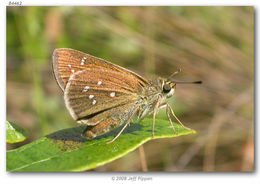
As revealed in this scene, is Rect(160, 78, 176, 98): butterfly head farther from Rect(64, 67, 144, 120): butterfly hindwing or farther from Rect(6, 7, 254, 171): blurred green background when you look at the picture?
Rect(6, 7, 254, 171): blurred green background

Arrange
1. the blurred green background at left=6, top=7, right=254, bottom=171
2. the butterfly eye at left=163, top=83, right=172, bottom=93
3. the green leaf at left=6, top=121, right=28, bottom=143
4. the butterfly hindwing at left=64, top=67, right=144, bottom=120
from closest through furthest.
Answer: the green leaf at left=6, top=121, right=28, bottom=143, the butterfly hindwing at left=64, top=67, right=144, bottom=120, the butterfly eye at left=163, top=83, right=172, bottom=93, the blurred green background at left=6, top=7, right=254, bottom=171

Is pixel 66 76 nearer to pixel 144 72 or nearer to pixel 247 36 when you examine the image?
pixel 144 72

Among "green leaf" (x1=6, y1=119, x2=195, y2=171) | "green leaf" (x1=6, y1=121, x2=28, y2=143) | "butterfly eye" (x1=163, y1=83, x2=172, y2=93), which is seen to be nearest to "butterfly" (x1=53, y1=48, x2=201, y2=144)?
"butterfly eye" (x1=163, y1=83, x2=172, y2=93)

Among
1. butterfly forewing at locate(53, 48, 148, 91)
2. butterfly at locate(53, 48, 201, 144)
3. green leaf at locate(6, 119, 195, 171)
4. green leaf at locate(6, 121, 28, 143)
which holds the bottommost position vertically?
green leaf at locate(6, 119, 195, 171)

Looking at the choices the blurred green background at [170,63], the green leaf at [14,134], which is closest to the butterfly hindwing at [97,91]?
the green leaf at [14,134]

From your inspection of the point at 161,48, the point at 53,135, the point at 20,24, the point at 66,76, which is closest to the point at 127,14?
the point at 161,48
